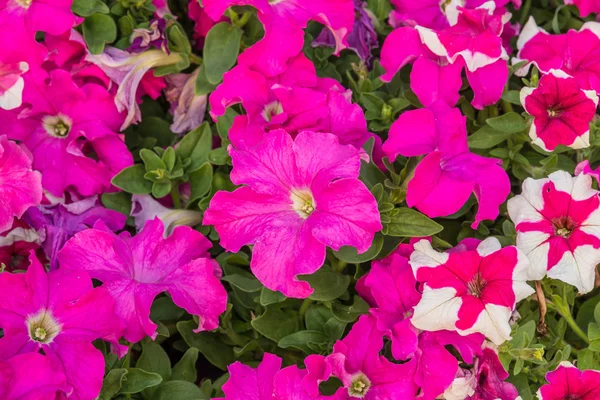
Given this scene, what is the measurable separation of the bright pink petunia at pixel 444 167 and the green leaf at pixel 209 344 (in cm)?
50

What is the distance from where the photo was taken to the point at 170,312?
4.75 feet

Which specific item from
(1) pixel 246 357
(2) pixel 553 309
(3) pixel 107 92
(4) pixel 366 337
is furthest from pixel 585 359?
(3) pixel 107 92

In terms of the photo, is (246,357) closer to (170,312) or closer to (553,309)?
(170,312)

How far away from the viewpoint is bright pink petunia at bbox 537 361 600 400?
3.94ft

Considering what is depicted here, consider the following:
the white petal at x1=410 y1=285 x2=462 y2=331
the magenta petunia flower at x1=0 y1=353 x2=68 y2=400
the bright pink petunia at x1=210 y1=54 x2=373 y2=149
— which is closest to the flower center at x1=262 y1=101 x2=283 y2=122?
the bright pink petunia at x1=210 y1=54 x2=373 y2=149

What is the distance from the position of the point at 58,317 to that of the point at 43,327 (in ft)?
0.11

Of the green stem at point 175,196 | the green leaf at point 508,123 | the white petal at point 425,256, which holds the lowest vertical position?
the green stem at point 175,196

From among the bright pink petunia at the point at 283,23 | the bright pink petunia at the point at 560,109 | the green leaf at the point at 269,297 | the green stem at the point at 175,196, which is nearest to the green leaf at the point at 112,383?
the green leaf at the point at 269,297

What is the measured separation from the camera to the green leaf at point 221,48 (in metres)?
1.48

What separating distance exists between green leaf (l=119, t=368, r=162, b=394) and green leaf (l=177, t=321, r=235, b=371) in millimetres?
146

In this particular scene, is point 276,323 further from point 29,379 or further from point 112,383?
point 29,379

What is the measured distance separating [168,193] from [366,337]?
0.51m

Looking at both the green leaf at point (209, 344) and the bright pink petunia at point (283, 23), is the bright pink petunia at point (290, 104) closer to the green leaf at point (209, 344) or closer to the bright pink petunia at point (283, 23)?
the bright pink petunia at point (283, 23)

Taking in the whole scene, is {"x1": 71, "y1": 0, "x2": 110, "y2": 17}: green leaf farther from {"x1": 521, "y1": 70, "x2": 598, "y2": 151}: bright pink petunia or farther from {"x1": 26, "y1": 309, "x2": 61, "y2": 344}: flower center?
{"x1": 521, "y1": 70, "x2": 598, "y2": 151}: bright pink petunia
